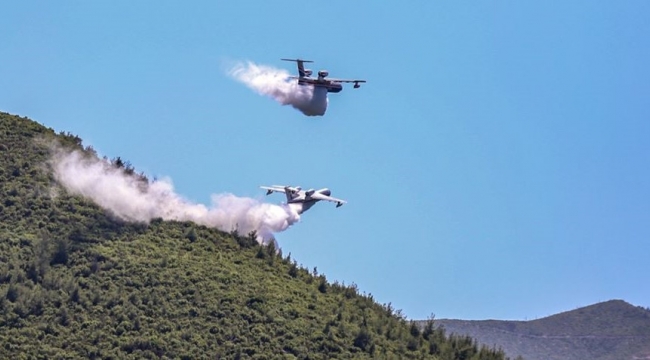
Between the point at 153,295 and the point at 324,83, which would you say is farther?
the point at 324,83

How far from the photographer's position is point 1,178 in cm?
17600

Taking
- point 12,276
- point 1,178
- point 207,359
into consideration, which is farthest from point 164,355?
point 1,178

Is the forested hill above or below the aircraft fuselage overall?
below

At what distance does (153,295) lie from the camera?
157000 mm

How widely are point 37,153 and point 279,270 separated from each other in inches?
1292

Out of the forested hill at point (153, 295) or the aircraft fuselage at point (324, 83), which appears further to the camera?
the aircraft fuselage at point (324, 83)

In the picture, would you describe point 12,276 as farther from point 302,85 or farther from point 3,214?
point 302,85

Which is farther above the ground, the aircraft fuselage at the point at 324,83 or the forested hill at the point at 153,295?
the aircraft fuselage at the point at 324,83

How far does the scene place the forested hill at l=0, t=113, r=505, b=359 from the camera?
484 ft

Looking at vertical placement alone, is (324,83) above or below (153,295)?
above

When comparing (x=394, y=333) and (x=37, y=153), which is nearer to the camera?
(x=394, y=333)

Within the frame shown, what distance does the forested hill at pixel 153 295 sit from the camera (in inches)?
5812

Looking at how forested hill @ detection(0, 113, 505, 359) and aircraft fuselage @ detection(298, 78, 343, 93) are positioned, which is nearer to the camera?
forested hill @ detection(0, 113, 505, 359)

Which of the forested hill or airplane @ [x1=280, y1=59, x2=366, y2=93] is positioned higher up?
airplane @ [x1=280, y1=59, x2=366, y2=93]
